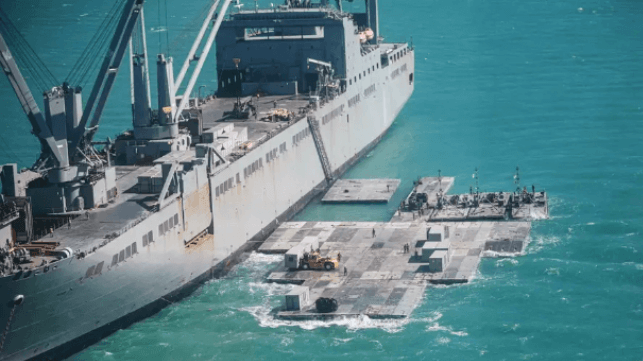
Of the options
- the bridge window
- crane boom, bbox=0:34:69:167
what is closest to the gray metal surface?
crane boom, bbox=0:34:69:167

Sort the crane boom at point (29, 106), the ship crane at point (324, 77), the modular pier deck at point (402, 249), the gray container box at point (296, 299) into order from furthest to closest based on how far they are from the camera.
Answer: the ship crane at point (324, 77)
the modular pier deck at point (402, 249)
the gray container box at point (296, 299)
the crane boom at point (29, 106)

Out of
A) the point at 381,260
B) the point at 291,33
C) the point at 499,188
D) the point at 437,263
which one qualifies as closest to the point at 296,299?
the point at 381,260

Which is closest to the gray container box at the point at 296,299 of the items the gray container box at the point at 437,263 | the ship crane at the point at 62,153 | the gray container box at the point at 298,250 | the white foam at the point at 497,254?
the gray container box at the point at 298,250

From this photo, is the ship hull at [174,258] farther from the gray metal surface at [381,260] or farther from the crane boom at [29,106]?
the crane boom at [29,106]

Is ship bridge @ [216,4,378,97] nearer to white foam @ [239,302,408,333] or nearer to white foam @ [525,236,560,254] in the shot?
white foam @ [525,236,560,254]

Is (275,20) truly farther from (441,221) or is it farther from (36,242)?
(36,242)
